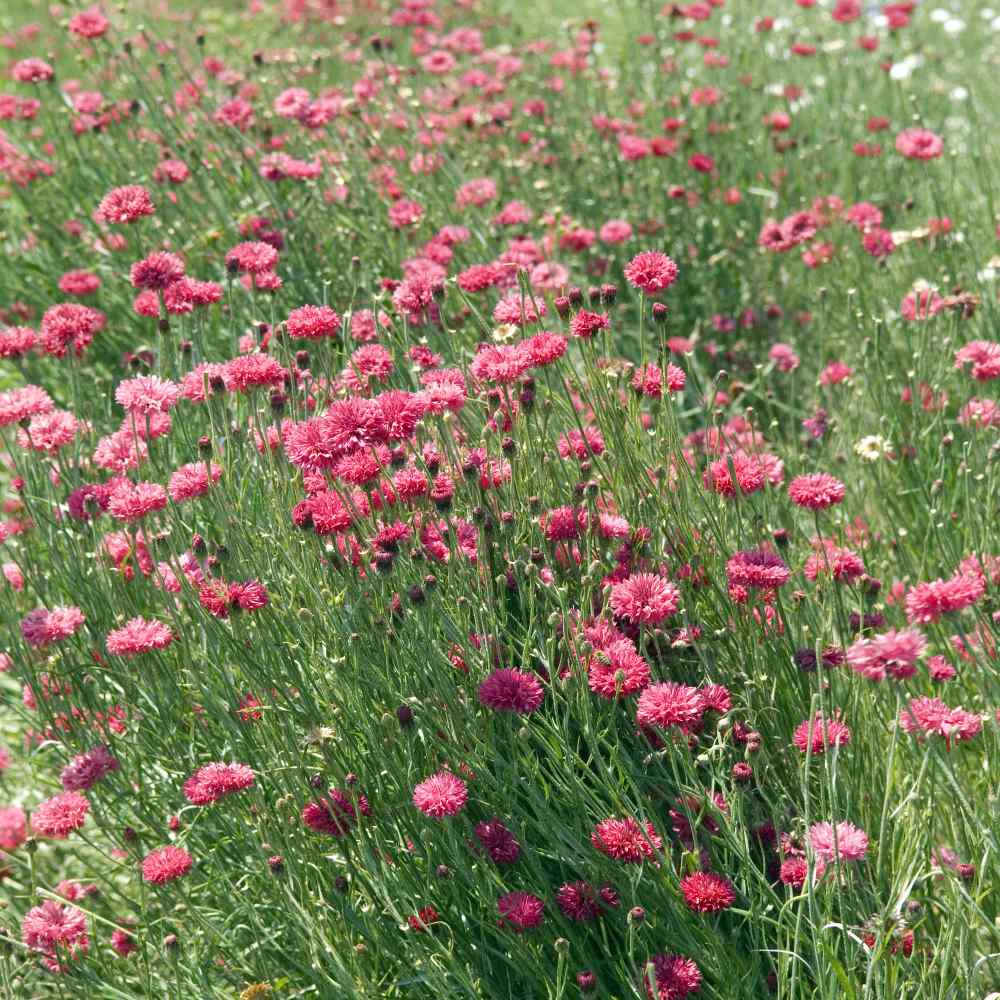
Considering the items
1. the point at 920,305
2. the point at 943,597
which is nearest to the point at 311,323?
the point at 943,597

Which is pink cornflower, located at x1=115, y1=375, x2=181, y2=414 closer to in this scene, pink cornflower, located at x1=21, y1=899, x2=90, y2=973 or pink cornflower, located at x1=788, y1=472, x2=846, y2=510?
pink cornflower, located at x1=21, y1=899, x2=90, y2=973

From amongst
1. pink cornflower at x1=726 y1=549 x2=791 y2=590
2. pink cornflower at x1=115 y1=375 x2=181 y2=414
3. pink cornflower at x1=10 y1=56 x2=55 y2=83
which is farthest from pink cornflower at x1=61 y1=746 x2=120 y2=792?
pink cornflower at x1=10 y1=56 x2=55 y2=83

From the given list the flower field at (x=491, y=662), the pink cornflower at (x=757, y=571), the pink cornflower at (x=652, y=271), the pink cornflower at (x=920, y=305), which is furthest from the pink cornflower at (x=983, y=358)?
the pink cornflower at (x=757, y=571)

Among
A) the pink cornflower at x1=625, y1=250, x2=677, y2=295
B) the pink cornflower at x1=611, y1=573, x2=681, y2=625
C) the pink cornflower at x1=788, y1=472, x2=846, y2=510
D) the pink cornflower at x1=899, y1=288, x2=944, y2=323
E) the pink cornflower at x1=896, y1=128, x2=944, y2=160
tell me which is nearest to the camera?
the pink cornflower at x1=611, y1=573, x2=681, y2=625

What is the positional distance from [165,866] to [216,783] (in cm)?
19

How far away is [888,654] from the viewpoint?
1922mm

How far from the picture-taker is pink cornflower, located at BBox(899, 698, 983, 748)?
2.14 meters

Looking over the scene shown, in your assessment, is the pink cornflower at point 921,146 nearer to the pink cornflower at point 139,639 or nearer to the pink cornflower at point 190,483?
Result: the pink cornflower at point 190,483

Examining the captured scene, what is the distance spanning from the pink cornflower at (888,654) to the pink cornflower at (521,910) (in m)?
0.69

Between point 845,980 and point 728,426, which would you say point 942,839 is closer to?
point 845,980

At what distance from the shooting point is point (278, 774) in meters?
2.53

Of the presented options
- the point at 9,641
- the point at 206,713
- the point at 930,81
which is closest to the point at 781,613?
the point at 206,713

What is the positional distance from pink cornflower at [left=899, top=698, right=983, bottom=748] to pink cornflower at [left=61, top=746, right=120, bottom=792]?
5.07 ft

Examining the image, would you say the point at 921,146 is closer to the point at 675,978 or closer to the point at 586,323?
the point at 586,323
